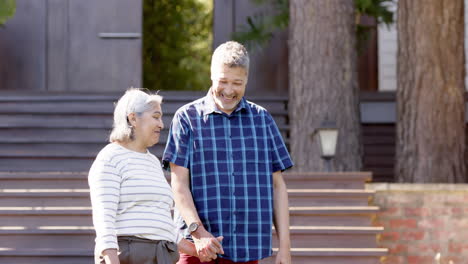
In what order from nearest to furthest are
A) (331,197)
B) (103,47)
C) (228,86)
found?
(228,86)
(331,197)
(103,47)

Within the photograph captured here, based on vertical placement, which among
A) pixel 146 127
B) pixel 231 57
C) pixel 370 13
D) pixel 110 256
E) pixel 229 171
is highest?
pixel 370 13

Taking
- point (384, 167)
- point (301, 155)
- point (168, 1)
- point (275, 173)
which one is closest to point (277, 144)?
point (275, 173)

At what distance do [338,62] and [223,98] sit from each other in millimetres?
5317

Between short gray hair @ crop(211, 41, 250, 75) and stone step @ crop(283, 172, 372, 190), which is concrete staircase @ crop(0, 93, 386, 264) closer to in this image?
stone step @ crop(283, 172, 372, 190)

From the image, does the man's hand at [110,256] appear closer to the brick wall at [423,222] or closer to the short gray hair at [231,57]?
the short gray hair at [231,57]

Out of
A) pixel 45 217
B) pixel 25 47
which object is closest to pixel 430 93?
pixel 45 217

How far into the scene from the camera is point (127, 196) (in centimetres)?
375

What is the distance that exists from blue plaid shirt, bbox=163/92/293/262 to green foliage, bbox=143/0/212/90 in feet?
40.8

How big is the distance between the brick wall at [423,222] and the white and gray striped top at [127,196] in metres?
3.74

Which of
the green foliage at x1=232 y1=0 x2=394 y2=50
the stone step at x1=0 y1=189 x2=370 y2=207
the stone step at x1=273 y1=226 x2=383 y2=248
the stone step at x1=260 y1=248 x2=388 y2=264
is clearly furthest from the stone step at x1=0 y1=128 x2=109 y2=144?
the stone step at x1=260 y1=248 x2=388 y2=264

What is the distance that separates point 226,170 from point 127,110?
1.60 ft

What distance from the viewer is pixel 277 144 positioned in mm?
3762

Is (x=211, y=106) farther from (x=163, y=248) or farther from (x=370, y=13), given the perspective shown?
(x=370, y=13)

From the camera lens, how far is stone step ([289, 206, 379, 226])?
7.18 meters
